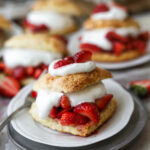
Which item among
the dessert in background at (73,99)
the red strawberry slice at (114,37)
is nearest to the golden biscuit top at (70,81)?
the dessert in background at (73,99)

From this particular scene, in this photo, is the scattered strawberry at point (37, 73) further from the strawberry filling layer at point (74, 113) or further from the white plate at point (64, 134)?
the strawberry filling layer at point (74, 113)

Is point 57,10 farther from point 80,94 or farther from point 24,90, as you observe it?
point 80,94

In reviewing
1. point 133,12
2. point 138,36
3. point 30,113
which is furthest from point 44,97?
point 133,12

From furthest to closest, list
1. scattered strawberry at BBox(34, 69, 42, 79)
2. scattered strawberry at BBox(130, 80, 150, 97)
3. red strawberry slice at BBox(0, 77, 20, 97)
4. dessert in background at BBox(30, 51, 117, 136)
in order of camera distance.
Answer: scattered strawberry at BBox(34, 69, 42, 79), red strawberry slice at BBox(0, 77, 20, 97), scattered strawberry at BBox(130, 80, 150, 97), dessert in background at BBox(30, 51, 117, 136)

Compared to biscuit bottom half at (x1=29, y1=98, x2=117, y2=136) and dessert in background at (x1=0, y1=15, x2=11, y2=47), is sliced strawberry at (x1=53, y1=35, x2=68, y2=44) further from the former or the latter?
biscuit bottom half at (x1=29, y1=98, x2=117, y2=136)

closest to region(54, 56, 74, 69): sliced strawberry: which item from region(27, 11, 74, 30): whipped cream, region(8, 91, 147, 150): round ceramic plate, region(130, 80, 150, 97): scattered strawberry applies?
region(8, 91, 147, 150): round ceramic plate

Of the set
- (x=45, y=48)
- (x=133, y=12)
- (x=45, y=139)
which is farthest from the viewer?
(x=133, y=12)
